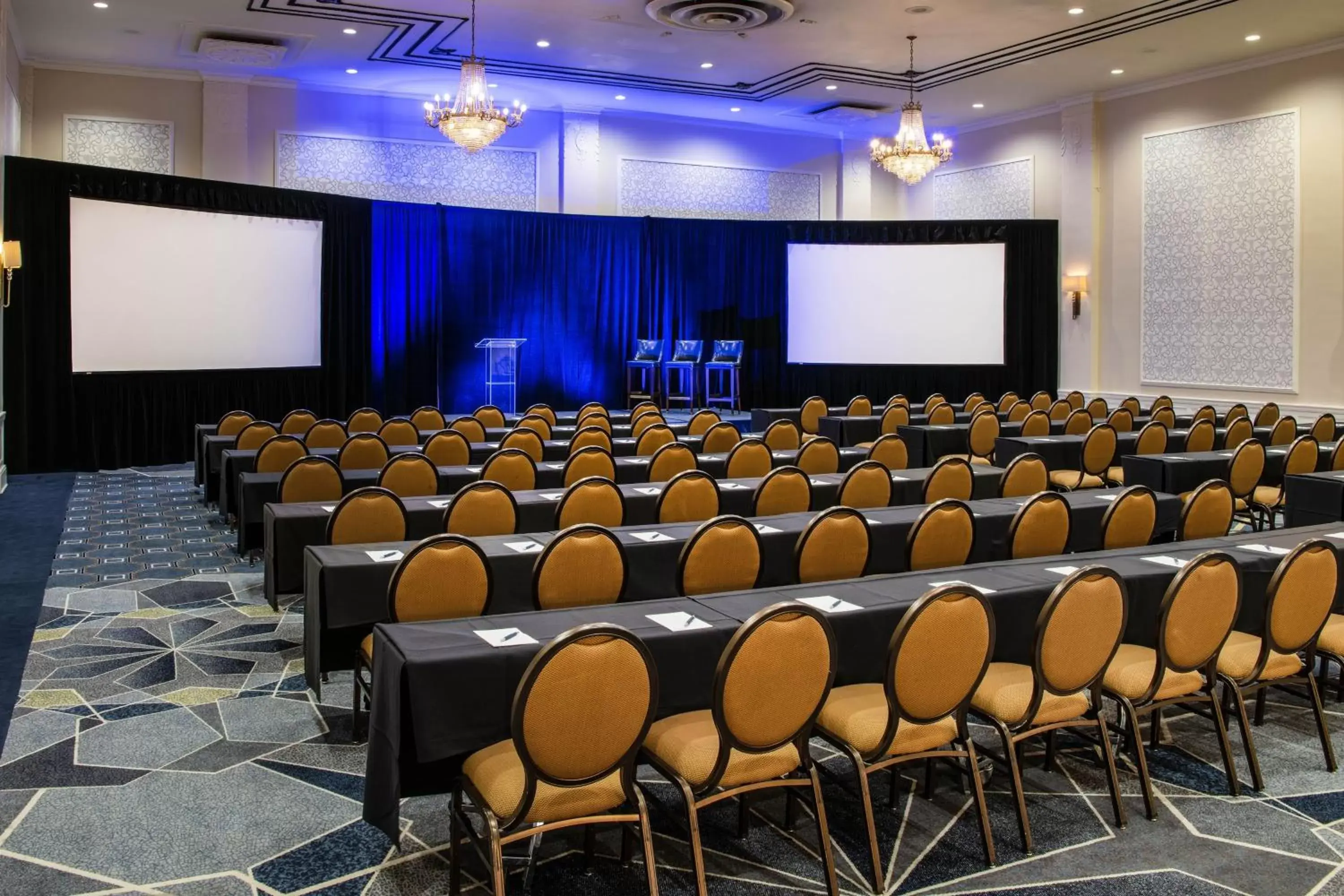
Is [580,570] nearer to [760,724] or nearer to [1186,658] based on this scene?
[760,724]

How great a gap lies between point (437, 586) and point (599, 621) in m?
0.80

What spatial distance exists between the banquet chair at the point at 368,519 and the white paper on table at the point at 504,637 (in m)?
2.19

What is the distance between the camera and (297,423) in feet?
33.8

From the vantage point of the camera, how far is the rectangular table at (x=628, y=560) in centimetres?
455

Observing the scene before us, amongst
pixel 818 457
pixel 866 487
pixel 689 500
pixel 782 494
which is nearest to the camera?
pixel 689 500

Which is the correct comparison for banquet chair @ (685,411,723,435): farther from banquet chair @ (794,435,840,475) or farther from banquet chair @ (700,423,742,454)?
banquet chair @ (794,435,840,475)

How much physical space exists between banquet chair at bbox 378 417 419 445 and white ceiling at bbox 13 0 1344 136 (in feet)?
16.1

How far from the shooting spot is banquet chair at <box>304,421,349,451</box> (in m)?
9.52

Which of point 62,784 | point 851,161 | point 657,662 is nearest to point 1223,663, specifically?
point 657,662

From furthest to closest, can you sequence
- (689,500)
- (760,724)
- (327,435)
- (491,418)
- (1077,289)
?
(1077,289), (491,418), (327,435), (689,500), (760,724)

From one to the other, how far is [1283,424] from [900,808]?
8.27m

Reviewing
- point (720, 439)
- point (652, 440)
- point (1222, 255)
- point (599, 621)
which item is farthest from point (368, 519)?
point (1222, 255)

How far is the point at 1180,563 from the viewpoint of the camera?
4.54 m

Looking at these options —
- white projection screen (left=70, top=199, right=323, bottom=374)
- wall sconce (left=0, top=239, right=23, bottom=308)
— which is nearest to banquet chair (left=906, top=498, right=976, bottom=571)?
wall sconce (left=0, top=239, right=23, bottom=308)
